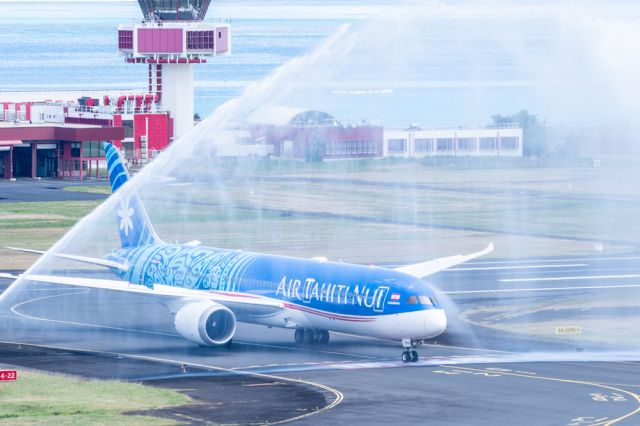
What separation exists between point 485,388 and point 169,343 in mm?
19087

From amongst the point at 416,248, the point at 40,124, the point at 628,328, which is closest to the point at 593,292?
the point at 628,328

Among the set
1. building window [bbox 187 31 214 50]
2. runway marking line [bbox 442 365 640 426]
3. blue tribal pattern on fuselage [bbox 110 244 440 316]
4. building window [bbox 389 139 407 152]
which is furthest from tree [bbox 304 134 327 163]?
runway marking line [bbox 442 365 640 426]

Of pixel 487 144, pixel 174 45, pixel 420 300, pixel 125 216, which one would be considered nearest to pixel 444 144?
pixel 487 144

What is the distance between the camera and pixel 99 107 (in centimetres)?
17800

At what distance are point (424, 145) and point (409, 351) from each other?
105 metres

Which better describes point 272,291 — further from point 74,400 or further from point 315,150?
point 315,150

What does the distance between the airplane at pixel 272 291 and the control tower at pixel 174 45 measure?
100m

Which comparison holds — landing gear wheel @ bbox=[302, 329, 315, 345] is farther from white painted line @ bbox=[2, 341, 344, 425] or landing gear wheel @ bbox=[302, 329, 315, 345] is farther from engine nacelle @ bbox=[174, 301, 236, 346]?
white painted line @ bbox=[2, 341, 344, 425]

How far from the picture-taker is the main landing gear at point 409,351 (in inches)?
2454

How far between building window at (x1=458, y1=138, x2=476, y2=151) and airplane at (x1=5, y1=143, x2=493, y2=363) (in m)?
87.5

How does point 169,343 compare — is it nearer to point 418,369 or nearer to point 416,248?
point 418,369

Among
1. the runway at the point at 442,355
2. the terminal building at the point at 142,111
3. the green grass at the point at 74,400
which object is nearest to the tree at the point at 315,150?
the terminal building at the point at 142,111

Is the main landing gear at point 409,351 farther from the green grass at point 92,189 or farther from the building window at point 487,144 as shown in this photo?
the building window at point 487,144

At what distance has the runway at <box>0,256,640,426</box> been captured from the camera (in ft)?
169
